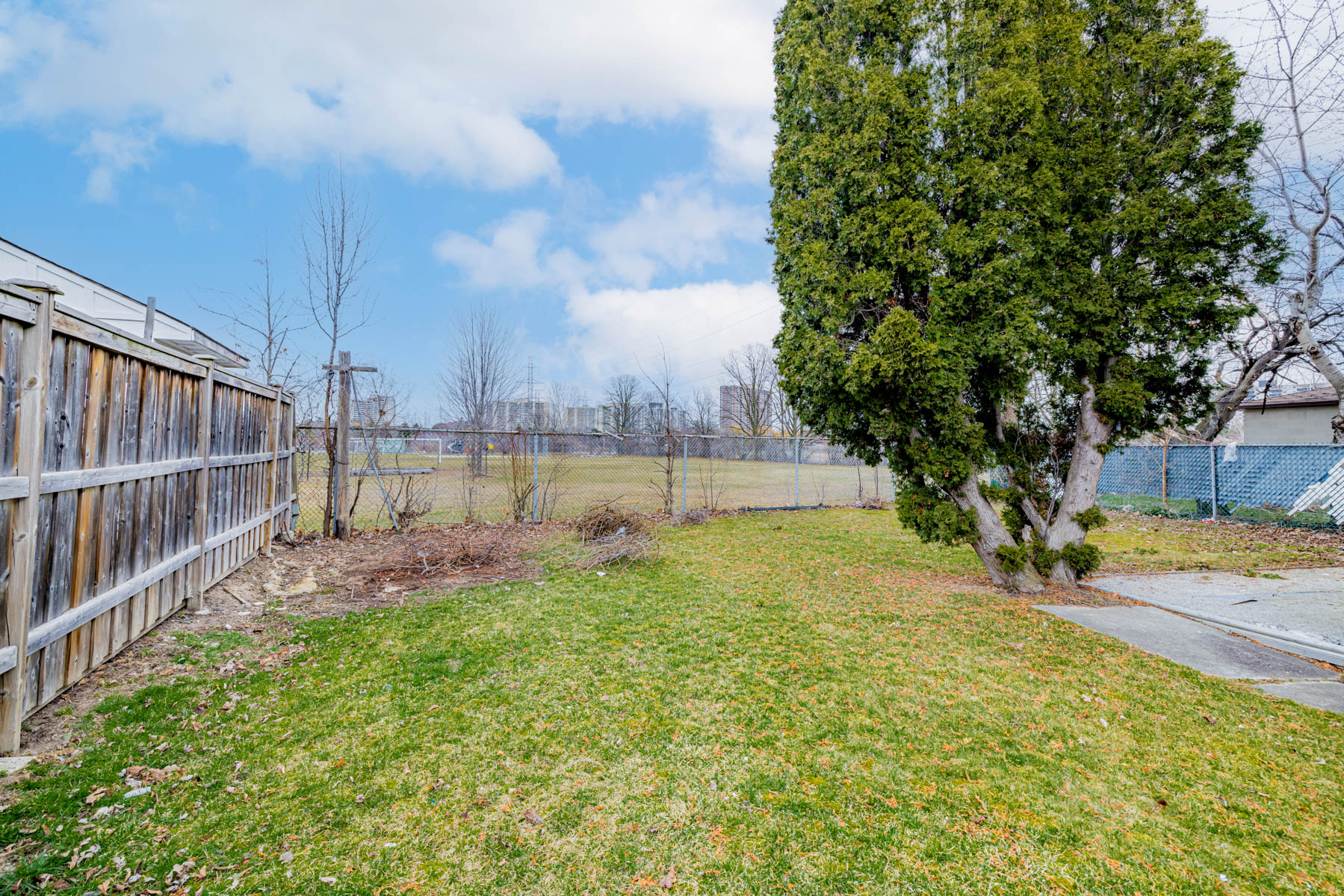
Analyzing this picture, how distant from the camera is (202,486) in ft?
14.0

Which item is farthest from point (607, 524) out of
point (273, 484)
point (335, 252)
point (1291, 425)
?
point (1291, 425)

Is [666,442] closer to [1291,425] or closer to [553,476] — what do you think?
[553,476]

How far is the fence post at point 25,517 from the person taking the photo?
2.20m

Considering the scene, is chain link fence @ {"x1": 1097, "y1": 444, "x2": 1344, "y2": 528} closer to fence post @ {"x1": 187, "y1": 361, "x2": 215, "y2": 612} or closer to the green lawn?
the green lawn

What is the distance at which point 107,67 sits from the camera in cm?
771

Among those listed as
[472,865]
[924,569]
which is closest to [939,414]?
[924,569]

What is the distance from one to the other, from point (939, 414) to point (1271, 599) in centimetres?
356

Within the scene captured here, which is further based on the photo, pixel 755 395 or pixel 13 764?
pixel 755 395

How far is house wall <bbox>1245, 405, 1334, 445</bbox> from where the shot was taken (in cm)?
1513

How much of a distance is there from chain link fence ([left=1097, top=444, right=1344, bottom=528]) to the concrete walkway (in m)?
5.52

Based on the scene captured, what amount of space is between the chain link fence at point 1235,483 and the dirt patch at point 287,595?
998 cm

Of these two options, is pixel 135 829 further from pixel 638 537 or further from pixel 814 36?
pixel 814 36

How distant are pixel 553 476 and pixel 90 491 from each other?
7.44 m

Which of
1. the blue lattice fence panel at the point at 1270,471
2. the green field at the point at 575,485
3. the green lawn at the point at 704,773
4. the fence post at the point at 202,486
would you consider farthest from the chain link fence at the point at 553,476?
the blue lattice fence panel at the point at 1270,471
